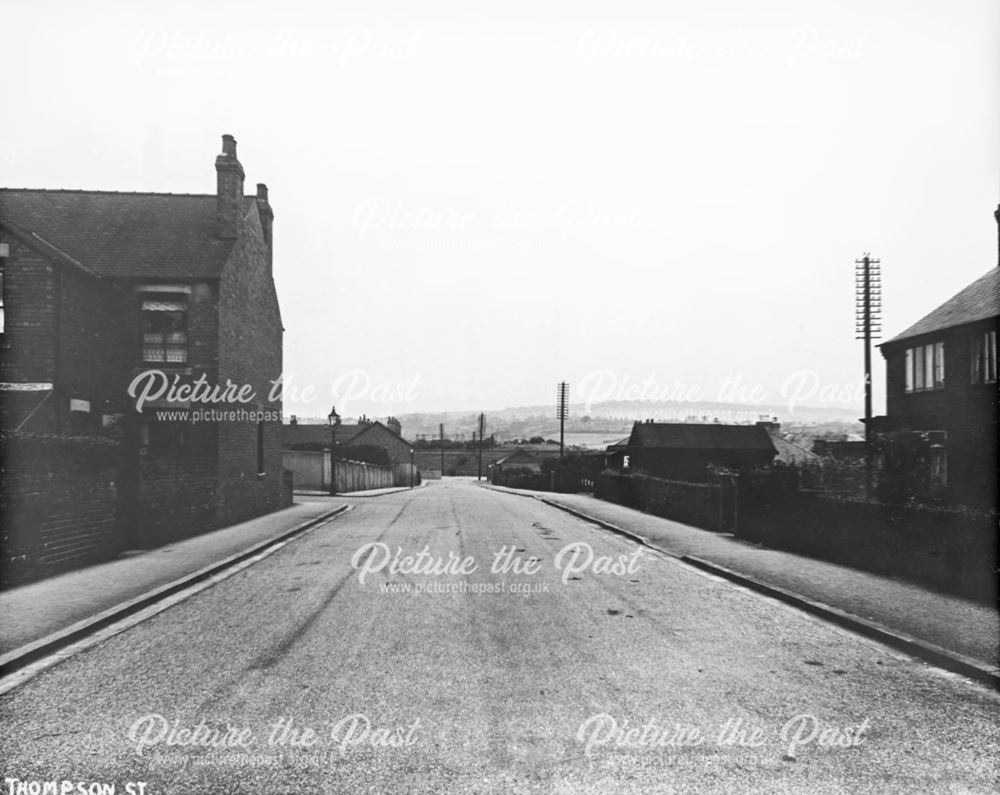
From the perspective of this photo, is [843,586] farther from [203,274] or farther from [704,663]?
[203,274]

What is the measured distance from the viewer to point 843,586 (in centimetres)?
1055

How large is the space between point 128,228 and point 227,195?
3.34 meters

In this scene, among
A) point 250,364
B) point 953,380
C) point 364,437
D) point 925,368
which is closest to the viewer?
point 250,364

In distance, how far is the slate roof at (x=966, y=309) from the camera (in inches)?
868

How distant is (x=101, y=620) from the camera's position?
831cm

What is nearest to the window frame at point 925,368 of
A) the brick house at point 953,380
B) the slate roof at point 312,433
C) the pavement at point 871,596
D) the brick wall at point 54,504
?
the brick house at point 953,380

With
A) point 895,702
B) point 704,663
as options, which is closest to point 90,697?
point 704,663

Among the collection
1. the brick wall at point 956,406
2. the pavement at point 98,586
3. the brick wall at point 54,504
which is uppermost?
the brick wall at point 956,406

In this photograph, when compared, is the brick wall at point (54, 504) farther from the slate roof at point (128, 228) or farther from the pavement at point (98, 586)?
the slate roof at point (128, 228)

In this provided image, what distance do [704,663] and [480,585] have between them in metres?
4.71

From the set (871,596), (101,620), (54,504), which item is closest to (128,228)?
(54,504)

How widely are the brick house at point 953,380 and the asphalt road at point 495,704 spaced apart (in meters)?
11.4

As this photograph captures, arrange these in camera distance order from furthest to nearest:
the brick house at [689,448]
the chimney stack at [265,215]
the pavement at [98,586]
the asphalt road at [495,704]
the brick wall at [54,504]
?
the brick house at [689,448]
the chimney stack at [265,215]
the brick wall at [54,504]
the pavement at [98,586]
the asphalt road at [495,704]

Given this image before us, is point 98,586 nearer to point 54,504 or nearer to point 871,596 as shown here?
point 54,504
